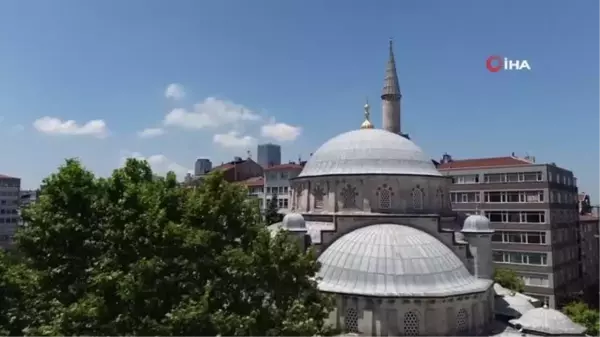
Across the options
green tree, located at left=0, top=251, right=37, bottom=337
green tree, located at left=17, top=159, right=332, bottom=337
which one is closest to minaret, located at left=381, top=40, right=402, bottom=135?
green tree, located at left=17, top=159, right=332, bottom=337

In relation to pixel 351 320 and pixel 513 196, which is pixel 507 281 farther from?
pixel 351 320

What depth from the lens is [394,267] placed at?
19.0m

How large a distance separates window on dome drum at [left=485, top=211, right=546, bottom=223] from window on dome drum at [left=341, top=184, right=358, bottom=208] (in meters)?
24.6

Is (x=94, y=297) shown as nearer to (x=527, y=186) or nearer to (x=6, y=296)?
(x=6, y=296)

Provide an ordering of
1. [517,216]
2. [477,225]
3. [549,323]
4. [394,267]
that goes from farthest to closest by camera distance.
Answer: [517,216]
[477,225]
[549,323]
[394,267]

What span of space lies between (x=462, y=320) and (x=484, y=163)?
110 feet

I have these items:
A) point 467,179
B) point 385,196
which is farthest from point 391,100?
point 385,196

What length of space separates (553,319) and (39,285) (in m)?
19.4

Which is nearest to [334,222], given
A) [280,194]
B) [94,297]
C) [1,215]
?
[94,297]

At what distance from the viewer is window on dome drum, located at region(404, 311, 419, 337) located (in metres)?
18.2

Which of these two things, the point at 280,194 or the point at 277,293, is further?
the point at 280,194

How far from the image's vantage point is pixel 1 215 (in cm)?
6122

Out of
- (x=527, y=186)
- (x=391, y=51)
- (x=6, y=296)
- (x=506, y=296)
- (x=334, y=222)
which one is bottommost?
(x=506, y=296)

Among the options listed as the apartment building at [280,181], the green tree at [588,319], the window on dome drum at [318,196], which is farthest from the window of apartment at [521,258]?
the window on dome drum at [318,196]
